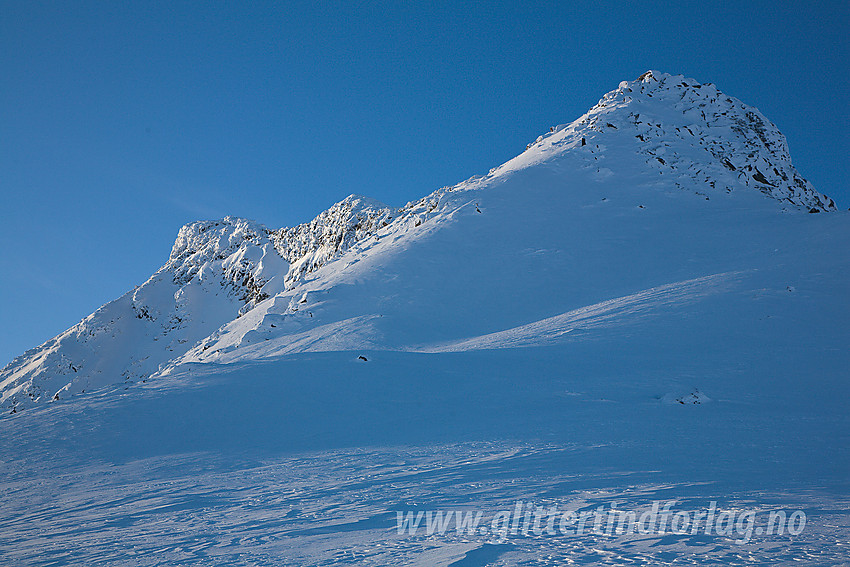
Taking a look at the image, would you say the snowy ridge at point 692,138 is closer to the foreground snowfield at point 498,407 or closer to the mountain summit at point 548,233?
the mountain summit at point 548,233

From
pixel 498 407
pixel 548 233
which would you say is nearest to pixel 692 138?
pixel 548 233

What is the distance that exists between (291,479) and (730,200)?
1054 inches

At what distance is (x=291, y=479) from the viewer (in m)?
6.28

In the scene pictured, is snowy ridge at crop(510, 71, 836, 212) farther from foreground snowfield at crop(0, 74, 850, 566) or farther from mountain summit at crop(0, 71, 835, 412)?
foreground snowfield at crop(0, 74, 850, 566)

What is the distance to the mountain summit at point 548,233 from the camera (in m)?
17.4

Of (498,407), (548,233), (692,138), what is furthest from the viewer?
(692,138)

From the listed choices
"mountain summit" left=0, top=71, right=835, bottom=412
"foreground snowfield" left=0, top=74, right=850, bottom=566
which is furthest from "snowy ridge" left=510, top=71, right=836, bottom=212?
"foreground snowfield" left=0, top=74, right=850, bottom=566

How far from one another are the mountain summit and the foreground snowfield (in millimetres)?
172

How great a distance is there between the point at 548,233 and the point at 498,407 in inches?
585

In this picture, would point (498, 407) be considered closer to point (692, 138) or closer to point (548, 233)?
point (548, 233)


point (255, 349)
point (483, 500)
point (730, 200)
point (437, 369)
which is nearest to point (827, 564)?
point (483, 500)

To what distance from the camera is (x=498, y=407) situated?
30.7 feet

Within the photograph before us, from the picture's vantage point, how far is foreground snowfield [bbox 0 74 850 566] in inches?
178

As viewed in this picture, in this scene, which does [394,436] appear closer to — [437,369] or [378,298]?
[437,369]
